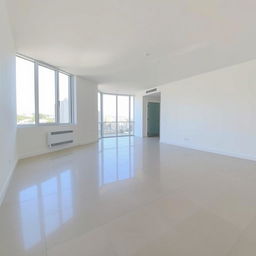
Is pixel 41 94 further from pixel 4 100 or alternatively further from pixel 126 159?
pixel 126 159

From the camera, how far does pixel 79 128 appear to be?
6234 mm

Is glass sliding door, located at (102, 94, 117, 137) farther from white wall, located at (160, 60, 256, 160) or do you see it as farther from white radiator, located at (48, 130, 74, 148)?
white wall, located at (160, 60, 256, 160)

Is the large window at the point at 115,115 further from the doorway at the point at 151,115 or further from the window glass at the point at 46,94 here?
the window glass at the point at 46,94

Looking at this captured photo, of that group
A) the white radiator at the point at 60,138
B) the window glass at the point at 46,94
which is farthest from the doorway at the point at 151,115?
the window glass at the point at 46,94

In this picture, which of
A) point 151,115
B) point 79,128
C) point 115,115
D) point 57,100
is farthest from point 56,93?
point 151,115

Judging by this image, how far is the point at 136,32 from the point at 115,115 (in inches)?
265

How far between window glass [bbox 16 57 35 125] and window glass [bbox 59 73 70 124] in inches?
44.2

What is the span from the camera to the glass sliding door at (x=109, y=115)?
30.5 ft

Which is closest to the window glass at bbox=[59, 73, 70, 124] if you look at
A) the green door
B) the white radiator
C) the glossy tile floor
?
the white radiator

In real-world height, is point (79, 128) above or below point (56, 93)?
below

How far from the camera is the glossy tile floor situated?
1338 mm

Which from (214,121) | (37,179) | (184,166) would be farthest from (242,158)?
(37,179)

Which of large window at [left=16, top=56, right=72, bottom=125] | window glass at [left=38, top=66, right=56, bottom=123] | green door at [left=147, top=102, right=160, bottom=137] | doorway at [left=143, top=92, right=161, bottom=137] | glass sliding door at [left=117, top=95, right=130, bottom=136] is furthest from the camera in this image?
glass sliding door at [left=117, top=95, right=130, bottom=136]

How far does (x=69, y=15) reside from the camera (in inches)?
97.7
